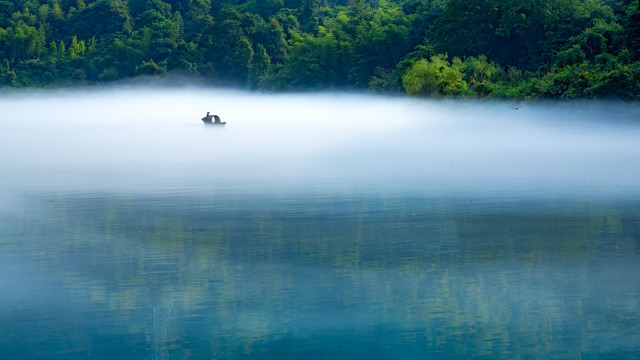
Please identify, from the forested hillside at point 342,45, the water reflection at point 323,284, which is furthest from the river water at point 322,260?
the forested hillside at point 342,45

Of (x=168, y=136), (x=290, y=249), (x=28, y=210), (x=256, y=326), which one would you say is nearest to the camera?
(x=256, y=326)

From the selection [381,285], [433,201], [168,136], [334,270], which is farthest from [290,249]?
[168,136]

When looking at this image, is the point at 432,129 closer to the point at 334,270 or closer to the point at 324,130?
the point at 324,130

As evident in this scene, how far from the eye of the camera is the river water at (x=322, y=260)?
6223 millimetres

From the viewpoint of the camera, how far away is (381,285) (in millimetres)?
7543

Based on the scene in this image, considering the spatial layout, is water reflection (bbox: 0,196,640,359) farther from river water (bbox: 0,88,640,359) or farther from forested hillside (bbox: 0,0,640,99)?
forested hillside (bbox: 0,0,640,99)

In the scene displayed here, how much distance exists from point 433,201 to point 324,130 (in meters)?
21.3

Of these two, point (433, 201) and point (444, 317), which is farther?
point (433, 201)

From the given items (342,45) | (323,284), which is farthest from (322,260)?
(342,45)

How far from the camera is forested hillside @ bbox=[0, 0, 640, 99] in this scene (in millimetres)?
38719

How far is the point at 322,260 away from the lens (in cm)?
852

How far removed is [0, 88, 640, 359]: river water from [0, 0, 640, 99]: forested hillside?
1775 cm

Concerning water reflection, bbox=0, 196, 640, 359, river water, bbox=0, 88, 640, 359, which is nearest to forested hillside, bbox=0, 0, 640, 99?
river water, bbox=0, 88, 640, 359

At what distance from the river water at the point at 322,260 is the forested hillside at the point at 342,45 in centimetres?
1775
